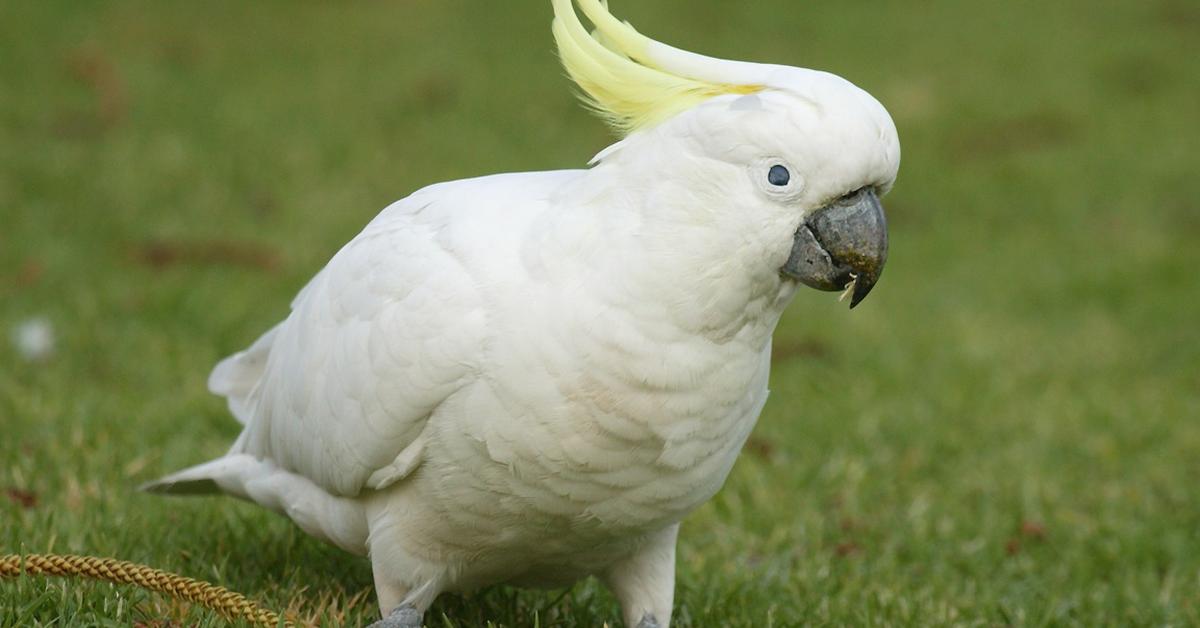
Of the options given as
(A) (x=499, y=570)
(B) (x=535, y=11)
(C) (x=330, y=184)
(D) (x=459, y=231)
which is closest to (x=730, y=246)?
(D) (x=459, y=231)

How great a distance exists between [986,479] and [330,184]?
14.5 feet

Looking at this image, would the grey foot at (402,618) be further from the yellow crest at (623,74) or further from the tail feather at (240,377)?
the yellow crest at (623,74)

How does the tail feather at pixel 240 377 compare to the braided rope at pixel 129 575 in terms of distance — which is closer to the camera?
the braided rope at pixel 129 575

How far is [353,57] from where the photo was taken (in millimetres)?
9758

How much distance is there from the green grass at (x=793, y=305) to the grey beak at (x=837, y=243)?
3.87ft

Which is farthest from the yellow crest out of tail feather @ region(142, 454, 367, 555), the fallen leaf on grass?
the fallen leaf on grass

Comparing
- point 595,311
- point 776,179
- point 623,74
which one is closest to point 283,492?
point 595,311

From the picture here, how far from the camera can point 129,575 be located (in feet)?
9.17

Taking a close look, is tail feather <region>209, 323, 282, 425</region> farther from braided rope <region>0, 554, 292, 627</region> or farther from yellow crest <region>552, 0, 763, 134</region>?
yellow crest <region>552, 0, 763, 134</region>

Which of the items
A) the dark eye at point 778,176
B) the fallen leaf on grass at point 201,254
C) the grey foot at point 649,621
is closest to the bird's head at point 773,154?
the dark eye at point 778,176

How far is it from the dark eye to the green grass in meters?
1.34

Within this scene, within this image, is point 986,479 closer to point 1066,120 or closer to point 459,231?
point 459,231

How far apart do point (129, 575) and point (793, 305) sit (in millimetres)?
4301

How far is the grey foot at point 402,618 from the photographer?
9.51ft
